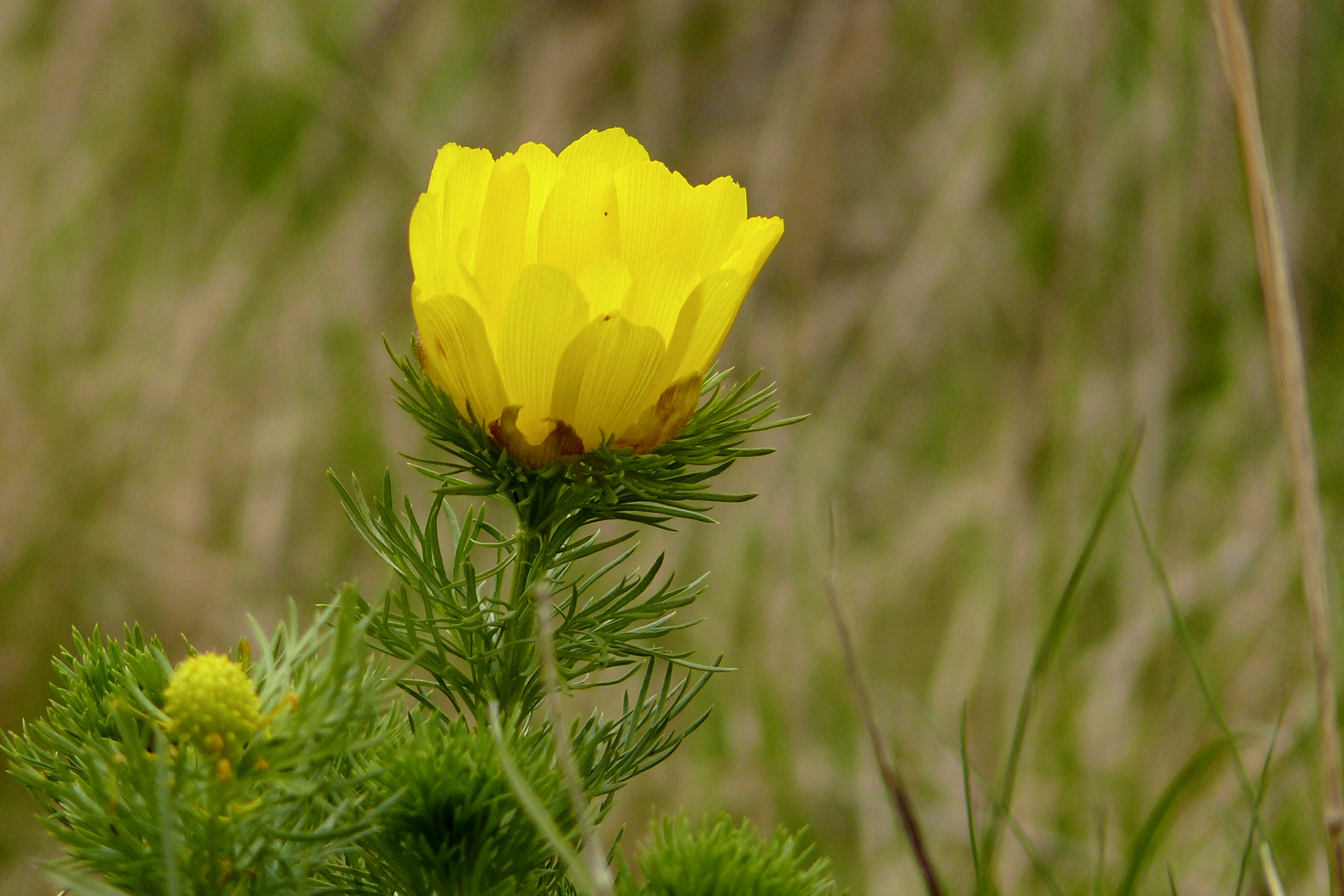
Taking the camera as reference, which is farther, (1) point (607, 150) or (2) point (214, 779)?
(1) point (607, 150)

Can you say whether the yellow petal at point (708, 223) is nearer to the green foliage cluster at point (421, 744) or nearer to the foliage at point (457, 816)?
the green foliage cluster at point (421, 744)

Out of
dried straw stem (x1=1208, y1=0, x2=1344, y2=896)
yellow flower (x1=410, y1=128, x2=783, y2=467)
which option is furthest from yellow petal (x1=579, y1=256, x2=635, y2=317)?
dried straw stem (x1=1208, y1=0, x2=1344, y2=896)

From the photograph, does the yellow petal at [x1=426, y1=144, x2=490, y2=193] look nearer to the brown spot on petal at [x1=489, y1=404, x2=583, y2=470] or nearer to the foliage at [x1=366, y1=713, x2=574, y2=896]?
the brown spot on petal at [x1=489, y1=404, x2=583, y2=470]

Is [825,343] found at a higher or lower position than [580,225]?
higher

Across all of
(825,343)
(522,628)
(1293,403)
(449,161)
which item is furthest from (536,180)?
(825,343)

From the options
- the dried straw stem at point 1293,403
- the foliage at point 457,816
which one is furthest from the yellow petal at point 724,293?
the dried straw stem at point 1293,403

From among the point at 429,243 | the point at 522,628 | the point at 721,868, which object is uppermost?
the point at 429,243

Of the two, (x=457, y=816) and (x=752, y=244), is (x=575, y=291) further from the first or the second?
(x=457, y=816)
